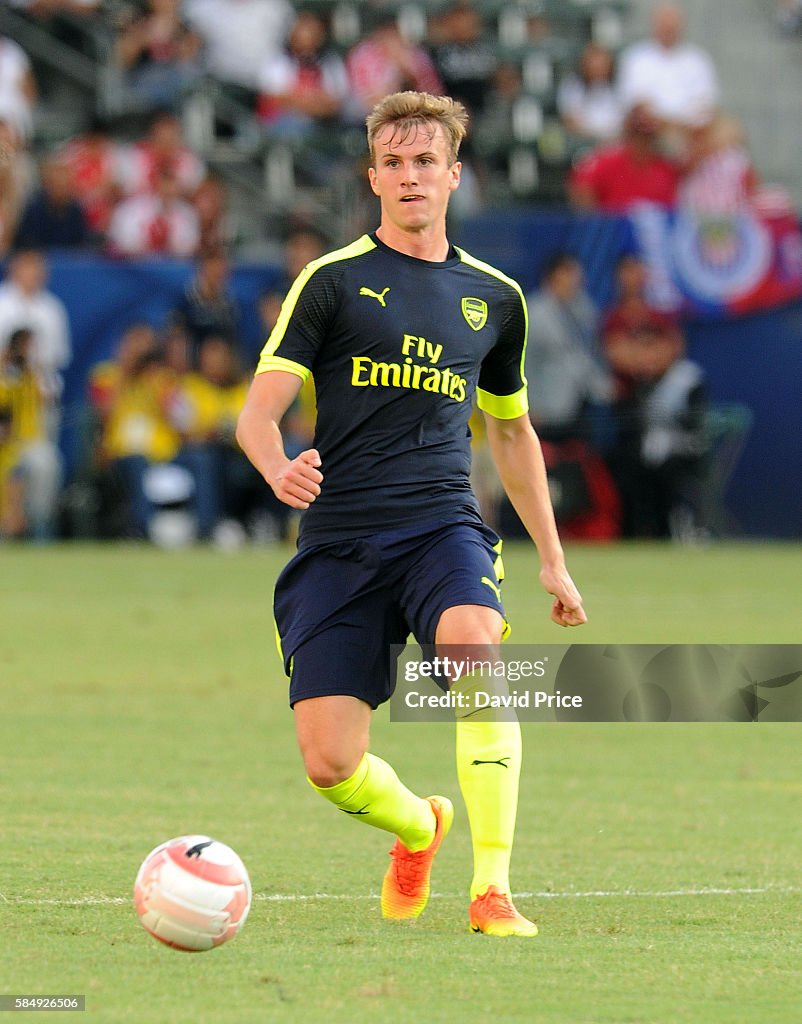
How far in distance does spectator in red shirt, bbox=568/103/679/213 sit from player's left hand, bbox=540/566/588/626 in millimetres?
17355

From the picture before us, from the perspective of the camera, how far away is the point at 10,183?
21625mm

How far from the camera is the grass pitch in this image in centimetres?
496

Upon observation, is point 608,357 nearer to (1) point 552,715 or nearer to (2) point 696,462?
(2) point 696,462

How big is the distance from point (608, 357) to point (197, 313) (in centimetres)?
445

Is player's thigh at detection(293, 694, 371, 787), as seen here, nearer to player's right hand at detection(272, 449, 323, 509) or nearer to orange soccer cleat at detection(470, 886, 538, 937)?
orange soccer cleat at detection(470, 886, 538, 937)

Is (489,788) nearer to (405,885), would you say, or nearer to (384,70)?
(405,885)

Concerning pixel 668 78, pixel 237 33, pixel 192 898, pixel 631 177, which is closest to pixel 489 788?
pixel 192 898

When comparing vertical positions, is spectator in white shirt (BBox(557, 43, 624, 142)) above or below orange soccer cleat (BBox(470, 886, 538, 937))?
above

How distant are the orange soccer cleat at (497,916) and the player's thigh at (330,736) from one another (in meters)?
0.53

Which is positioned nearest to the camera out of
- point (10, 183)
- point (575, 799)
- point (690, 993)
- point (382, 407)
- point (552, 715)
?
point (690, 993)

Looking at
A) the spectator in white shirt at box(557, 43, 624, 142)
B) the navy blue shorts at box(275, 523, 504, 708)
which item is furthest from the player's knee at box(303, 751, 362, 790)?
the spectator in white shirt at box(557, 43, 624, 142)

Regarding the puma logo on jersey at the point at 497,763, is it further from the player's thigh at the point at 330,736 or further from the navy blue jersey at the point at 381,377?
the navy blue jersey at the point at 381,377

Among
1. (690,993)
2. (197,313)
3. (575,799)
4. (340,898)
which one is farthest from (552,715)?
(197,313)

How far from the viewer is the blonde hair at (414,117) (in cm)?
609
